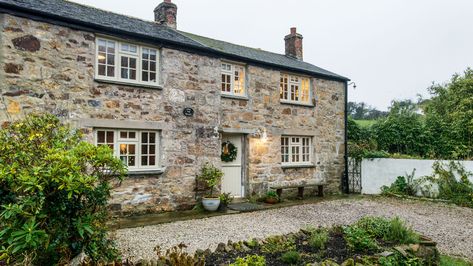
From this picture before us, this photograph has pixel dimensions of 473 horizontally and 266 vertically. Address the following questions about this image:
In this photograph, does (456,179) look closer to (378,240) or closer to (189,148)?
(378,240)

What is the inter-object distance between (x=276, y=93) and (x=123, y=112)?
6.04 meters

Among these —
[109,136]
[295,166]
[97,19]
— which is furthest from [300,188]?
[97,19]

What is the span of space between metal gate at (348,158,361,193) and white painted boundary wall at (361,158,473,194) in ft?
0.62

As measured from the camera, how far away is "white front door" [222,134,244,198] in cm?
1118

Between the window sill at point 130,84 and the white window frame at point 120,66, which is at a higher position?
the white window frame at point 120,66

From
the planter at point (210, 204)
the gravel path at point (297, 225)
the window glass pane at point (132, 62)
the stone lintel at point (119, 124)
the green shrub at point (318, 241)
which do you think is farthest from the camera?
the planter at point (210, 204)

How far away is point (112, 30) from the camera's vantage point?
855cm

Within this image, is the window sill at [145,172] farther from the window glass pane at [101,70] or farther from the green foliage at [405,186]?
the green foliage at [405,186]

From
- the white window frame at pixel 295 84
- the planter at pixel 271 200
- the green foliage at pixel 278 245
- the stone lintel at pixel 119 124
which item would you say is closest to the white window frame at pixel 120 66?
the stone lintel at pixel 119 124

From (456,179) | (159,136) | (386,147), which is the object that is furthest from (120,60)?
(386,147)

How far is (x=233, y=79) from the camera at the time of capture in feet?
37.4

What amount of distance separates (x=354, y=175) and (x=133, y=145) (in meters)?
10.0

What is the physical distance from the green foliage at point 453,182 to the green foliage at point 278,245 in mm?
8857

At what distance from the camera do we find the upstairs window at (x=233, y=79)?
36.9ft
